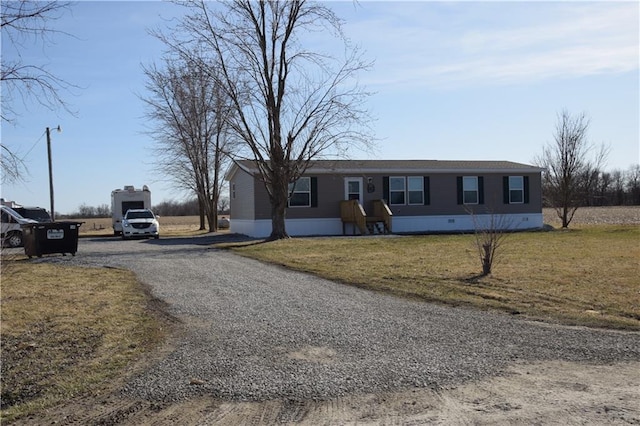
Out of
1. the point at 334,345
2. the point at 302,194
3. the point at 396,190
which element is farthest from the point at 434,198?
the point at 334,345

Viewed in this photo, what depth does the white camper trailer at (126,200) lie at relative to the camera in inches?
1278

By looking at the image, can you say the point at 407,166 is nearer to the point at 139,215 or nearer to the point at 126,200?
the point at 139,215

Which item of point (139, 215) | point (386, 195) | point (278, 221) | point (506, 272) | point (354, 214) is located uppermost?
point (386, 195)

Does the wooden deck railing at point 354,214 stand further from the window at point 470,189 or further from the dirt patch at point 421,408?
the dirt patch at point 421,408

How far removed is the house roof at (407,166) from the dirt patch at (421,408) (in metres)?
21.9

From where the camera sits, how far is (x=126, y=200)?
107ft

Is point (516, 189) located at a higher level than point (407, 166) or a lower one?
lower

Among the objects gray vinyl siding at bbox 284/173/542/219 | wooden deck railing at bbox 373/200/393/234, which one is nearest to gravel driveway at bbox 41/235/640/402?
wooden deck railing at bbox 373/200/393/234

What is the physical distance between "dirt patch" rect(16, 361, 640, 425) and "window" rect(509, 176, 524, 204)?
27593 mm

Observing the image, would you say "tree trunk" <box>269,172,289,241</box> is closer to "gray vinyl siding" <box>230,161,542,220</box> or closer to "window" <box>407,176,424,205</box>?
"gray vinyl siding" <box>230,161,542,220</box>

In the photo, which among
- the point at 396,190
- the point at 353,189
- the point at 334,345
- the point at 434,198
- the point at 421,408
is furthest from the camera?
the point at 434,198

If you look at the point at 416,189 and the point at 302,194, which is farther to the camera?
the point at 416,189

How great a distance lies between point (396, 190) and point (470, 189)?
4174 mm

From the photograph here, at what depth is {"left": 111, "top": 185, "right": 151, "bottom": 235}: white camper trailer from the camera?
107 feet
